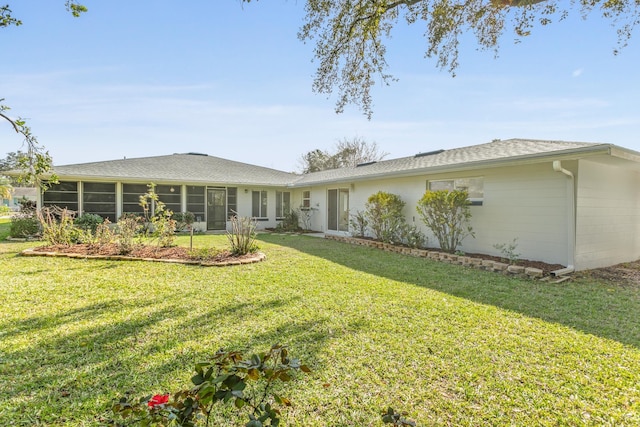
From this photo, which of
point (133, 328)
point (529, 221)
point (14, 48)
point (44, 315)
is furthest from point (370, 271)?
point (14, 48)

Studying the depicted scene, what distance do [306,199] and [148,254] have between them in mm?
9651

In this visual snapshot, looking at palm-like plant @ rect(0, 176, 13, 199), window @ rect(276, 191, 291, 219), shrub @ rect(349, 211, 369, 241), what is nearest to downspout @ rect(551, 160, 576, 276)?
shrub @ rect(349, 211, 369, 241)

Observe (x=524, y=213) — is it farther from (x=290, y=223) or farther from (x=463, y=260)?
(x=290, y=223)

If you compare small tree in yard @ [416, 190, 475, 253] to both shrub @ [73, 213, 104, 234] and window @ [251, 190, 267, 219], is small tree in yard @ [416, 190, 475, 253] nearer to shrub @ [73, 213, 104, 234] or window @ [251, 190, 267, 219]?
window @ [251, 190, 267, 219]

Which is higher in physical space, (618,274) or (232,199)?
(232,199)

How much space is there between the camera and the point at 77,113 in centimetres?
1334

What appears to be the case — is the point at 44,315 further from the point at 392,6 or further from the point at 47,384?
the point at 392,6

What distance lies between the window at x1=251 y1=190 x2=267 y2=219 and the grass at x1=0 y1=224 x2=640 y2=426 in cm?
1093

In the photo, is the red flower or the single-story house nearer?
the red flower

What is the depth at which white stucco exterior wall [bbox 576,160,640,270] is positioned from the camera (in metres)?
7.21

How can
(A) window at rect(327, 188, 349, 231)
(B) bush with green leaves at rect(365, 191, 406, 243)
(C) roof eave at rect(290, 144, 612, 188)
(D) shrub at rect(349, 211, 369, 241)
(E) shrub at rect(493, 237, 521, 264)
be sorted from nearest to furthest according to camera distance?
1. (C) roof eave at rect(290, 144, 612, 188)
2. (E) shrub at rect(493, 237, 521, 264)
3. (B) bush with green leaves at rect(365, 191, 406, 243)
4. (D) shrub at rect(349, 211, 369, 241)
5. (A) window at rect(327, 188, 349, 231)

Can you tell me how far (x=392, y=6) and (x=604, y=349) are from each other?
6.93m

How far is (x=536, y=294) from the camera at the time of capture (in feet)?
17.7

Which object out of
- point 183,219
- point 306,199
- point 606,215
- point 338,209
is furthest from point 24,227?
point 606,215
